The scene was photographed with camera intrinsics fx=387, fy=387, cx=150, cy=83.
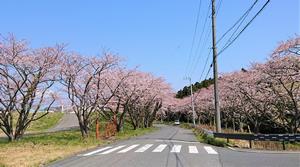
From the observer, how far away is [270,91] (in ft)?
112

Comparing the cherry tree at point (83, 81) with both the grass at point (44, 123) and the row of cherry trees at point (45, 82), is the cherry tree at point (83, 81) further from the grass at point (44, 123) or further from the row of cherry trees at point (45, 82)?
the grass at point (44, 123)

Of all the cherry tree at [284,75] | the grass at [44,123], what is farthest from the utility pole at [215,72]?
the grass at [44,123]

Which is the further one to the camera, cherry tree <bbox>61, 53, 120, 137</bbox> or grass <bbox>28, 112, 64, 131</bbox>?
grass <bbox>28, 112, 64, 131</bbox>

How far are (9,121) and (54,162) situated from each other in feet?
45.3

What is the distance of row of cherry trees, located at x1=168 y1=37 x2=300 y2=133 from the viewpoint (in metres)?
27.8

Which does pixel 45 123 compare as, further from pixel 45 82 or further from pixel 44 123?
pixel 45 82

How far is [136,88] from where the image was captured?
46.3 m

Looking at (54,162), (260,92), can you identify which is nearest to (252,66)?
(260,92)

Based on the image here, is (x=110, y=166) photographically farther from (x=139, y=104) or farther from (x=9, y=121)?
(x=139, y=104)

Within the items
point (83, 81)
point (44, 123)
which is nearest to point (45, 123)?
point (44, 123)

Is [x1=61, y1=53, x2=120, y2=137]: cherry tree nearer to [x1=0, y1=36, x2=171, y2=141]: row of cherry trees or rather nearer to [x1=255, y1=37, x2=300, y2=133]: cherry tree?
[x1=0, y1=36, x2=171, y2=141]: row of cherry trees

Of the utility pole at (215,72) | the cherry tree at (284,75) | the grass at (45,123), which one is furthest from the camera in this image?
the grass at (45,123)

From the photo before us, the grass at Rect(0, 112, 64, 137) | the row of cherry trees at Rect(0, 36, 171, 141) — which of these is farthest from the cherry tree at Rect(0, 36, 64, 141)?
the grass at Rect(0, 112, 64, 137)

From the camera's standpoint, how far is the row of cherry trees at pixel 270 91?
27781 mm
